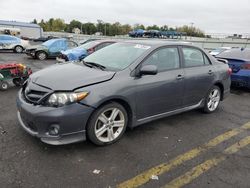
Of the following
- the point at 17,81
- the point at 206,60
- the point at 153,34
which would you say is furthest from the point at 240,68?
the point at 153,34

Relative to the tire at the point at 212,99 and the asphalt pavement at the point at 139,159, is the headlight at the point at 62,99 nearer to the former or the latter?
the asphalt pavement at the point at 139,159

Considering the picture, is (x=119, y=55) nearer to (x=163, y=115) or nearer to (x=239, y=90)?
(x=163, y=115)

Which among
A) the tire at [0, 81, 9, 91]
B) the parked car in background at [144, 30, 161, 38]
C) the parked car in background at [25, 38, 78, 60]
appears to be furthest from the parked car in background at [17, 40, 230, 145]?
the parked car in background at [144, 30, 161, 38]

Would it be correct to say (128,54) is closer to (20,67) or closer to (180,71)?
(180,71)

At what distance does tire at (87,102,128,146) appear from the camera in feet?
11.0

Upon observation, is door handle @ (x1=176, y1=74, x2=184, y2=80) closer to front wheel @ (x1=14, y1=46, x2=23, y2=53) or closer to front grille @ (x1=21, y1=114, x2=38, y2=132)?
front grille @ (x1=21, y1=114, x2=38, y2=132)

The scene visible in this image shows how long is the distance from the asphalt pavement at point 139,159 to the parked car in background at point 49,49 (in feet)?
37.3

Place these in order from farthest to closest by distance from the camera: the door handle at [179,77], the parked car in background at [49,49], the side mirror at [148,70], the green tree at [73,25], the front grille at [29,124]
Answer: the green tree at [73,25], the parked car in background at [49,49], the door handle at [179,77], the side mirror at [148,70], the front grille at [29,124]

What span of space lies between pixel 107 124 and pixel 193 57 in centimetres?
238

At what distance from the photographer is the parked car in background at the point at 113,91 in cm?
315

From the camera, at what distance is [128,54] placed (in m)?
4.15

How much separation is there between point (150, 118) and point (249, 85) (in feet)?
15.3

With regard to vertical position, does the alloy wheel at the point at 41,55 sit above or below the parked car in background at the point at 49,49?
below

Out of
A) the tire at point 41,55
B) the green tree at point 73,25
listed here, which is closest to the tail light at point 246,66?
the tire at point 41,55
